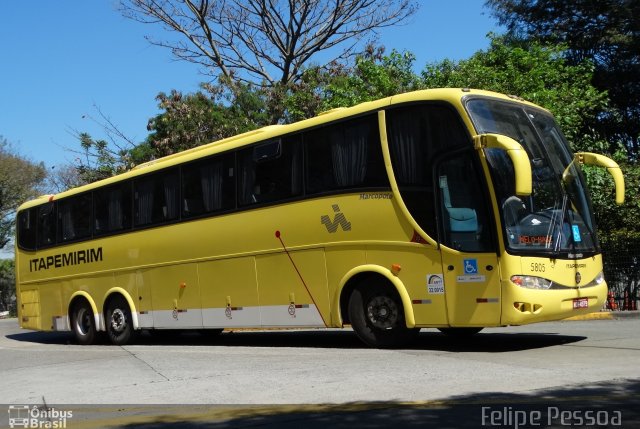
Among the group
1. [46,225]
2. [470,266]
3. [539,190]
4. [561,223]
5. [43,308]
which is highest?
[46,225]

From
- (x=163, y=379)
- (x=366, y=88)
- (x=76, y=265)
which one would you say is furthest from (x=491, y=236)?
(x=366, y=88)

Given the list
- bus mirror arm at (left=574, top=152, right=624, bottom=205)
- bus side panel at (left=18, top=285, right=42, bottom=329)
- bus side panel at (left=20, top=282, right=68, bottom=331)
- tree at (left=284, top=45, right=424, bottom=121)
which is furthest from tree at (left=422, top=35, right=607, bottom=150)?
bus side panel at (left=18, top=285, right=42, bottom=329)

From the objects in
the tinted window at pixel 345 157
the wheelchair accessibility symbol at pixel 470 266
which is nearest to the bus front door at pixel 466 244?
the wheelchair accessibility symbol at pixel 470 266

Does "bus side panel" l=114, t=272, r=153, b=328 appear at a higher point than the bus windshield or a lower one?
lower

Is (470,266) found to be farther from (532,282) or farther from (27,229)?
(27,229)

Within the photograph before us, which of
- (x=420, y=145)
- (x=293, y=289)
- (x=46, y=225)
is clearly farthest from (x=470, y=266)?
(x=46, y=225)

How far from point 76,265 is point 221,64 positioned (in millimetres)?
16107

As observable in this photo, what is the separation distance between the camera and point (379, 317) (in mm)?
10297

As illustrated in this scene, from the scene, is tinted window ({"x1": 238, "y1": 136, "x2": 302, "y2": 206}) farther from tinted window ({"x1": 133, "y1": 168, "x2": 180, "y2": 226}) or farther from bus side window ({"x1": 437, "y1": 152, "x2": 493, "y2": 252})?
bus side window ({"x1": 437, "y1": 152, "x2": 493, "y2": 252})

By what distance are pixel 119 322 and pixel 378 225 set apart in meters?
7.60

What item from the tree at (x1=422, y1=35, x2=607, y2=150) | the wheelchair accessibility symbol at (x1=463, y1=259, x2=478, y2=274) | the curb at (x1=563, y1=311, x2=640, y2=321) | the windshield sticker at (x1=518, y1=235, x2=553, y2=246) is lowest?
the curb at (x1=563, y1=311, x2=640, y2=321)

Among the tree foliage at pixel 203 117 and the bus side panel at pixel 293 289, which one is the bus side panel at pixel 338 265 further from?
the tree foliage at pixel 203 117

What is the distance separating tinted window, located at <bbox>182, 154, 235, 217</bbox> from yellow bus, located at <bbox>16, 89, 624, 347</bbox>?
3 cm

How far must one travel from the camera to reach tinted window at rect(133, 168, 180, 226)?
45.0 feet
